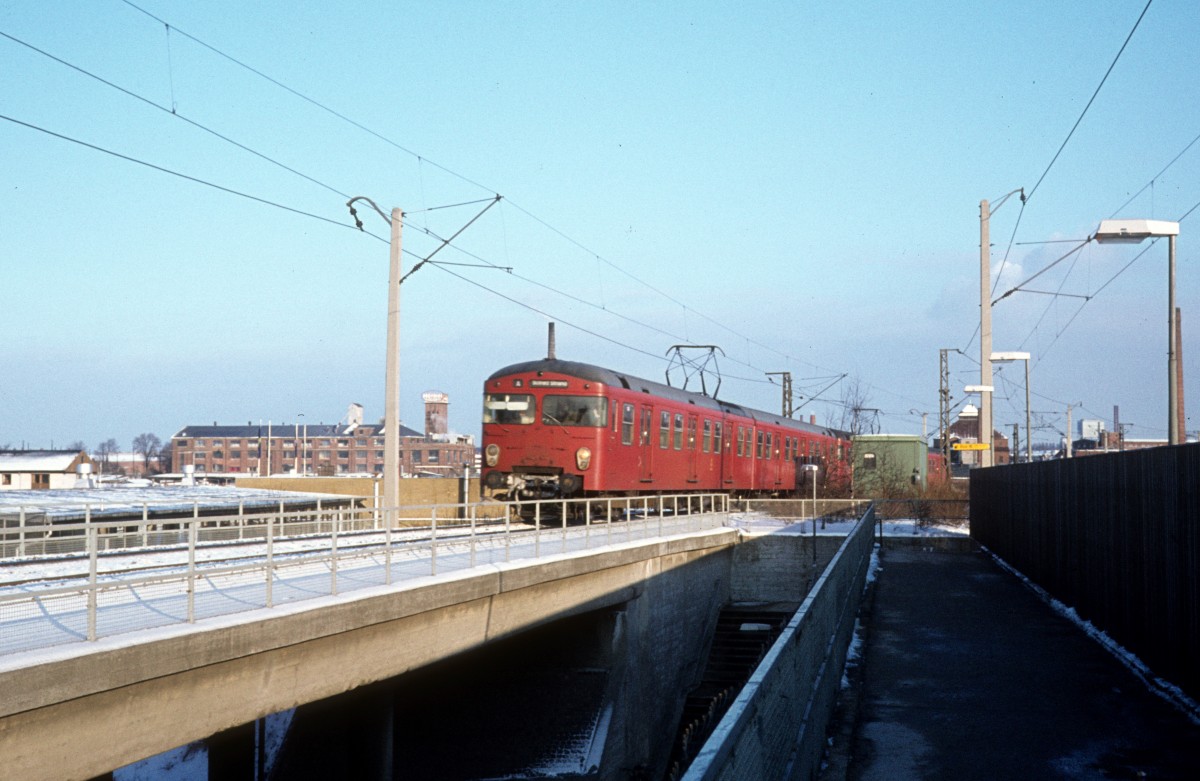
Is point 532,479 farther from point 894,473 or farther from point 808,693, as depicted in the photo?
point 894,473

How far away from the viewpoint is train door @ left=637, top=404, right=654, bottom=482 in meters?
28.2

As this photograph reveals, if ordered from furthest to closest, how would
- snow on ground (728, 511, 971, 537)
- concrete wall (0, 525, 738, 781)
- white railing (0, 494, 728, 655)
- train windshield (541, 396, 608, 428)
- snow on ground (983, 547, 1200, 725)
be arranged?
1. snow on ground (728, 511, 971, 537)
2. train windshield (541, 396, 608, 428)
3. snow on ground (983, 547, 1200, 725)
4. white railing (0, 494, 728, 655)
5. concrete wall (0, 525, 738, 781)

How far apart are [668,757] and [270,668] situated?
14.0m

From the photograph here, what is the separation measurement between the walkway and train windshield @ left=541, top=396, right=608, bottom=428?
788 cm

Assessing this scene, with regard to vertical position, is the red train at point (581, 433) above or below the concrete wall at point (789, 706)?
above

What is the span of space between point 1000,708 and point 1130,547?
4287 millimetres

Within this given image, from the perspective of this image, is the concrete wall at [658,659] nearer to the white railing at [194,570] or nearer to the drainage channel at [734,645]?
the drainage channel at [734,645]

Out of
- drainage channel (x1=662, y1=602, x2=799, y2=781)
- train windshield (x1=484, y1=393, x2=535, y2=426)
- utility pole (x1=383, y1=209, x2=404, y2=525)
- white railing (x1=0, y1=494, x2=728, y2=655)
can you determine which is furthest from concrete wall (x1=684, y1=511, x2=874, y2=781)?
drainage channel (x1=662, y1=602, x2=799, y2=781)

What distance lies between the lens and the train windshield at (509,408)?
26328 mm

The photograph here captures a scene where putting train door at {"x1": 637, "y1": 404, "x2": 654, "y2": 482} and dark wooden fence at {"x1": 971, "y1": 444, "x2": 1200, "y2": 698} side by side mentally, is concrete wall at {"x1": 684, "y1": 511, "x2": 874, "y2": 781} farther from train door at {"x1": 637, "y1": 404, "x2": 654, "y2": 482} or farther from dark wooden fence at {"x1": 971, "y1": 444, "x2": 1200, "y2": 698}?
train door at {"x1": 637, "y1": 404, "x2": 654, "y2": 482}

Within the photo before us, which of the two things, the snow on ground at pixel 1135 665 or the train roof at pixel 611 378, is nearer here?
the snow on ground at pixel 1135 665

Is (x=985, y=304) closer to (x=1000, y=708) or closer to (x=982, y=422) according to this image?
(x=982, y=422)

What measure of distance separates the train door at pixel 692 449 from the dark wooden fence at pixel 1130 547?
951 centimetres

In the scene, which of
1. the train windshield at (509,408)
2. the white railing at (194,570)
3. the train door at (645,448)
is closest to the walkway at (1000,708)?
the white railing at (194,570)
